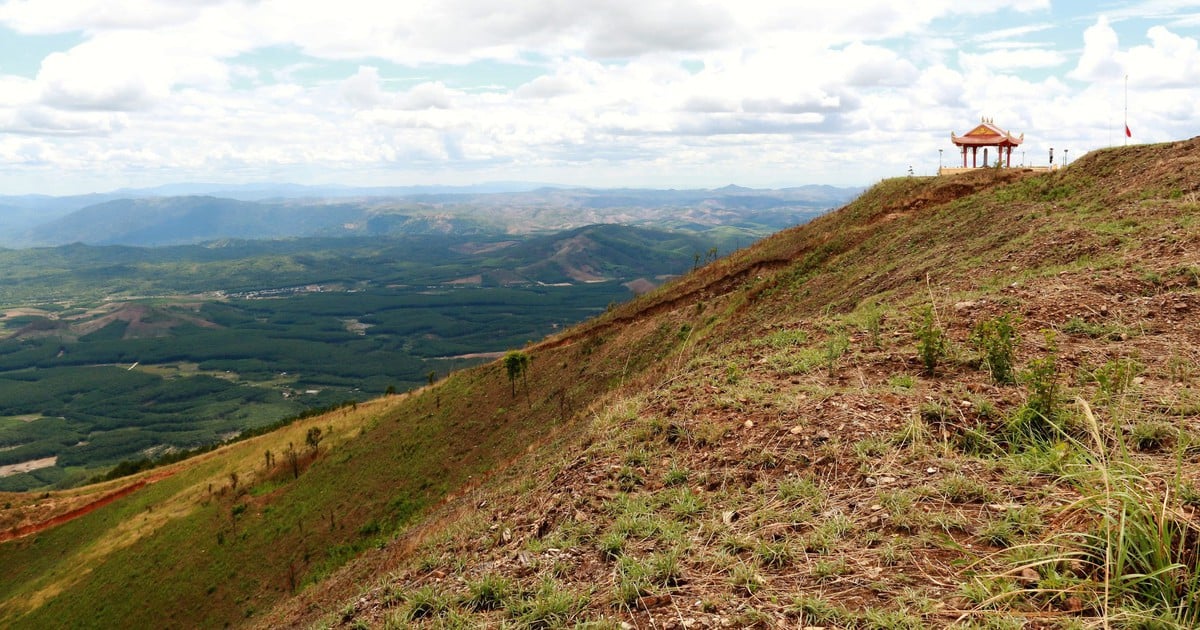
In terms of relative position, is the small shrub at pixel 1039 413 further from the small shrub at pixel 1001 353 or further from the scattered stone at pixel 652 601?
the scattered stone at pixel 652 601

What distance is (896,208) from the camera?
112 ft

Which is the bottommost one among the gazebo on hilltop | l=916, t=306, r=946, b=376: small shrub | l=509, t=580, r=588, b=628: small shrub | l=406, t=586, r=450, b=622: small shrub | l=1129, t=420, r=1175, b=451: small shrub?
l=406, t=586, r=450, b=622: small shrub

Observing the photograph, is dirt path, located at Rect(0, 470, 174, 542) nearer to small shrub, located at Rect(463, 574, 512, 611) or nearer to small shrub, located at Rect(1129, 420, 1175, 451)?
small shrub, located at Rect(463, 574, 512, 611)

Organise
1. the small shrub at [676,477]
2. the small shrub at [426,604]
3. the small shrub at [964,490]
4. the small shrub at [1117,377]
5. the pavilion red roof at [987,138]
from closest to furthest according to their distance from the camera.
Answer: the small shrub at [964,490]
the small shrub at [426,604]
the small shrub at [1117,377]
the small shrub at [676,477]
the pavilion red roof at [987,138]

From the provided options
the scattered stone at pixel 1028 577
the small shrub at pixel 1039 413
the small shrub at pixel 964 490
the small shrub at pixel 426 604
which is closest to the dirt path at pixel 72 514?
the small shrub at pixel 426 604

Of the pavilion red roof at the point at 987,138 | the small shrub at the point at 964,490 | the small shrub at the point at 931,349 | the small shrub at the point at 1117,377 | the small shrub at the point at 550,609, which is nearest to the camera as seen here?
the small shrub at the point at 550,609

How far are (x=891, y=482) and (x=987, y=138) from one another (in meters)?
44.9

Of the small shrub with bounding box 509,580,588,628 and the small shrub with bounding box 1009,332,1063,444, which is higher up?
the small shrub with bounding box 1009,332,1063,444

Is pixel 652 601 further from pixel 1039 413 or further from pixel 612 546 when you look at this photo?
pixel 1039 413

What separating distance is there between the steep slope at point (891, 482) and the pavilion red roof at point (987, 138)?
29.9 metres

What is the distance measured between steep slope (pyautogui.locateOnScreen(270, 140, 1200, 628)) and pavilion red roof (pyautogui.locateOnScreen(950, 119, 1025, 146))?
29.9 m

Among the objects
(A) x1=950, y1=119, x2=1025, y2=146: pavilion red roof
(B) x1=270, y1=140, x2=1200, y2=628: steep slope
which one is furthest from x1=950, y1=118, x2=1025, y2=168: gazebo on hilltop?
(B) x1=270, y1=140, x2=1200, y2=628: steep slope

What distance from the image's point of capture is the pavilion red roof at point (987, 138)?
1622 inches

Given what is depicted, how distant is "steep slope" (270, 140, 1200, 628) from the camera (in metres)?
4.68
